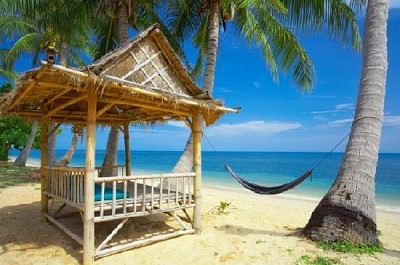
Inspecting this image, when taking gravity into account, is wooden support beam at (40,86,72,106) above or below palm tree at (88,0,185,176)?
below

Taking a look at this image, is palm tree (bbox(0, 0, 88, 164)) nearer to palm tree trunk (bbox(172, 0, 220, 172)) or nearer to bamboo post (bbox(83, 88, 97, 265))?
bamboo post (bbox(83, 88, 97, 265))

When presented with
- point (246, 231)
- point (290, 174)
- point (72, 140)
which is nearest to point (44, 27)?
point (72, 140)

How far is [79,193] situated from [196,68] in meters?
8.32

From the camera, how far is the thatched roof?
410cm

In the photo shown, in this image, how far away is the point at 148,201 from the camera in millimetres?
5070

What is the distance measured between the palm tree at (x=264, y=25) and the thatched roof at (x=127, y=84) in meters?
2.36

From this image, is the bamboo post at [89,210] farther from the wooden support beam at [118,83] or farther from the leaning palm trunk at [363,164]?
the leaning palm trunk at [363,164]

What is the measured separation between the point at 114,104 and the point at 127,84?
0.59 m

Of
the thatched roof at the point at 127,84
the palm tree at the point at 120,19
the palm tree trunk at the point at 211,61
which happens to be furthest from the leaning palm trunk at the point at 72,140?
the thatched roof at the point at 127,84

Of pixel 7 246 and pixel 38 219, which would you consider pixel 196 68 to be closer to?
pixel 38 219

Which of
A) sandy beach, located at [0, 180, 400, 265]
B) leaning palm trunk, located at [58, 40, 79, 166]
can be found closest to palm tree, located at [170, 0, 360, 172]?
sandy beach, located at [0, 180, 400, 265]

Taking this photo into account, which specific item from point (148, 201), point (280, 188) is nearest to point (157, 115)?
point (148, 201)

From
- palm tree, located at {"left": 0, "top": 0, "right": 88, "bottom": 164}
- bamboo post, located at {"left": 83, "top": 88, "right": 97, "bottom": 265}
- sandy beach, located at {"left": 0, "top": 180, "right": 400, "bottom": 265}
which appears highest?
palm tree, located at {"left": 0, "top": 0, "right": 88, "bottom": 164}

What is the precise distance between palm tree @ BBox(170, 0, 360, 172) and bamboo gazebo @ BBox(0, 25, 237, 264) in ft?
7.23
